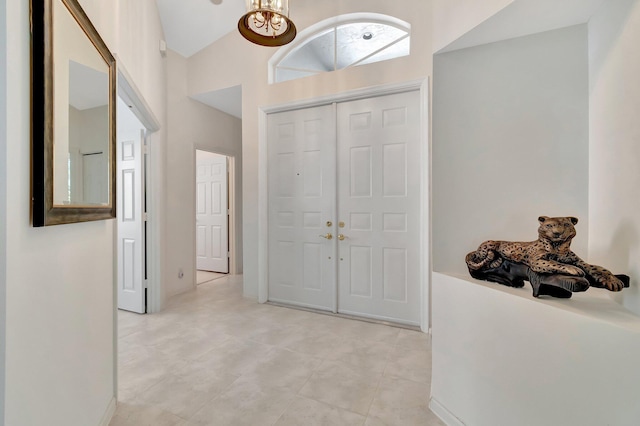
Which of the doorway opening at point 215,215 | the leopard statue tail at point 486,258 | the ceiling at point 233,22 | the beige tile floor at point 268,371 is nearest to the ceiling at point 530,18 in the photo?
the ceiling at point 233,22

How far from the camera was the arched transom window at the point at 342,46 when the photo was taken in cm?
295

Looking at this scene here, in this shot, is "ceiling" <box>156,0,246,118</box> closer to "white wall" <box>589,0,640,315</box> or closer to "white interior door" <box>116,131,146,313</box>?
"white interior door" <box>116,131,146,313</box>

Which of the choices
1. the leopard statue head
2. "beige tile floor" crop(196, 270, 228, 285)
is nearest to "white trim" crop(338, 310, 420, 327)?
the leopard statue head

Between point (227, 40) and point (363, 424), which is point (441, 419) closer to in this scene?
point (363, 424)

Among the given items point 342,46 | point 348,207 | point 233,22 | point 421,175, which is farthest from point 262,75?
point 421,175

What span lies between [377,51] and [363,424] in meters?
3.17

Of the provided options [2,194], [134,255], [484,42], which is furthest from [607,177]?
[134,255]

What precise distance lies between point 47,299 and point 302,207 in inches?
96.2

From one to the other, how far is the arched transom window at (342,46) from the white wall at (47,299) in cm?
205

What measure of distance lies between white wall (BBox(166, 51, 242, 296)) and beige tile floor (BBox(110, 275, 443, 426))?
0.93 meters

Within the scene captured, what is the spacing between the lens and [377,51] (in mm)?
3012

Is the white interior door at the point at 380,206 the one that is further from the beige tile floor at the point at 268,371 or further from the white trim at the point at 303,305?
the beige tile floor at the point at 268,371

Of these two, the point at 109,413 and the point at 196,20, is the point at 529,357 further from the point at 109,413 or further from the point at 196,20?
the point at 196,20

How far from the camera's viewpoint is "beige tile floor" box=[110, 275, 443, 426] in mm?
1634
